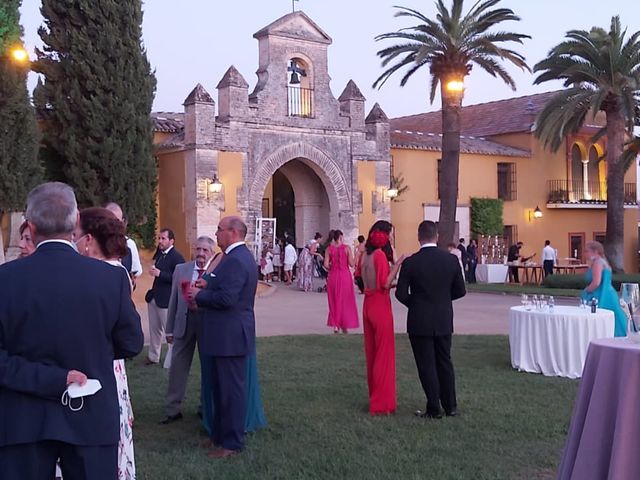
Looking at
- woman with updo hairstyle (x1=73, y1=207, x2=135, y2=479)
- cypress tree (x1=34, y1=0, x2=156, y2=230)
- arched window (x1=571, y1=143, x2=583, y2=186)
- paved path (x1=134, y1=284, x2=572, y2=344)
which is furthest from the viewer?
arched window (x1=571, y1=143, x2=583, y2=186)

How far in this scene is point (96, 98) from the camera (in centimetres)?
2303

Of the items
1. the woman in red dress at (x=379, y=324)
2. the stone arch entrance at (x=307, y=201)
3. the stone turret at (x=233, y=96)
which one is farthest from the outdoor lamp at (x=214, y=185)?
the woman in red dress at (x=379, y=324)

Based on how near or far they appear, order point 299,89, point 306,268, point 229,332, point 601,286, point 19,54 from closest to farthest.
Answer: point 229,332, point 601,286, point 19,54, point 306,268, point 299,89

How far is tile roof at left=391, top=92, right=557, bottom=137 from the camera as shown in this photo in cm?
3722

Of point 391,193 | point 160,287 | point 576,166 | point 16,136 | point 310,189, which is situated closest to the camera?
point 160,287

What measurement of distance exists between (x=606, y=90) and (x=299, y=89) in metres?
10.8

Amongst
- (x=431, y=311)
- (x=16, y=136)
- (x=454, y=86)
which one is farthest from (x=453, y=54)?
(x=431, y=311)

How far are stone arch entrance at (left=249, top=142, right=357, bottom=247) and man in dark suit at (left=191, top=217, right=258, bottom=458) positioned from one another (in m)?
20.4

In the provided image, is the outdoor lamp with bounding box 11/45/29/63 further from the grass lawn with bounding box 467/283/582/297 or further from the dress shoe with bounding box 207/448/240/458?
the grass lawn with bounding box 467/283/582/297

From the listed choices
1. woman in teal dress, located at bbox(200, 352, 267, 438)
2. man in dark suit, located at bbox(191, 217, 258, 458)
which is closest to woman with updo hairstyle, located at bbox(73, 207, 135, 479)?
man in dark suit, located at bbox(191, 217, 258, 458)

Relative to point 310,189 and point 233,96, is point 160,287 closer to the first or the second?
point 233,96

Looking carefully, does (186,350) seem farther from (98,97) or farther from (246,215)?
(246,215)

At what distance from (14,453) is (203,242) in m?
4.30

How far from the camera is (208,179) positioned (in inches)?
1009
